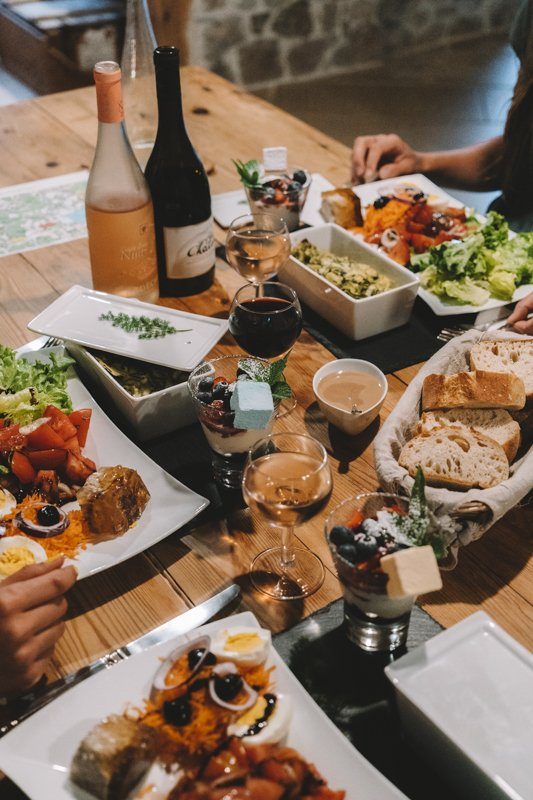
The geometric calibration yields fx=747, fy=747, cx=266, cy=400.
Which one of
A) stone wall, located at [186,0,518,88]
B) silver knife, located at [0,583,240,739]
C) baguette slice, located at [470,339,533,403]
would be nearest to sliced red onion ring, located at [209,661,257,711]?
silver knife, located at [0,583,240,739]

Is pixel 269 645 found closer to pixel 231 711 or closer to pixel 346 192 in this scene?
pixel 231 711

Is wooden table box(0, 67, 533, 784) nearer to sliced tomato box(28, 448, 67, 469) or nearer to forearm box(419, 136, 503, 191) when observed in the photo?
sliced tomato box(28, 448, 67, 469)

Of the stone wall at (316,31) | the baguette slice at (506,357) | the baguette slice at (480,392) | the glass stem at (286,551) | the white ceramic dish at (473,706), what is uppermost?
the baguette slice at (480,392)

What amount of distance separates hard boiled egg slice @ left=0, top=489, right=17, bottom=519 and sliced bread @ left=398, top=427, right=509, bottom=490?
2.22ft

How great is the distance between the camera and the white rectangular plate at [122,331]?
149 centimetres

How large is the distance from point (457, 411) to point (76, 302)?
844 mm

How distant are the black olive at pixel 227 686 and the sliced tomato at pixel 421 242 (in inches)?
55.9

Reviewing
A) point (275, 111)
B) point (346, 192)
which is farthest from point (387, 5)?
point (346, 192)

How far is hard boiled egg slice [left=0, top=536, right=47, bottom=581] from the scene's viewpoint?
1.18 m

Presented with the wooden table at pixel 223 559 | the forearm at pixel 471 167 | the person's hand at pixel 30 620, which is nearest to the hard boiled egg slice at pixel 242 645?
the wooden table at pixel 223 559

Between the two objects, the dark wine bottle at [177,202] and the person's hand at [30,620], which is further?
the dark wine bottle at [177,202]

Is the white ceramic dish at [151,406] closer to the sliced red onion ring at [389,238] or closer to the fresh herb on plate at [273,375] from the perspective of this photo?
the fresh herb on plate at [273,375]

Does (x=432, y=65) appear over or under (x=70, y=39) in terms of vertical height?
under

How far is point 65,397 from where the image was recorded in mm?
1497
